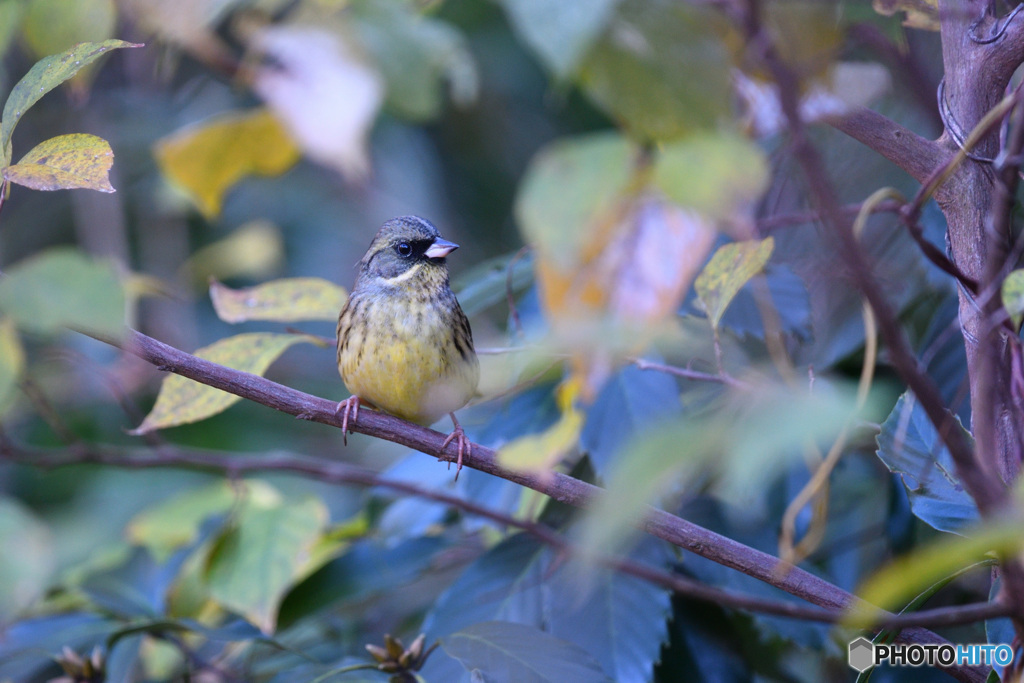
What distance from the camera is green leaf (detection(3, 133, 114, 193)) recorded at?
3.52 ft

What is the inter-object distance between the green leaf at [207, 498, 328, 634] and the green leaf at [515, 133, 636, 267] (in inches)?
64.0

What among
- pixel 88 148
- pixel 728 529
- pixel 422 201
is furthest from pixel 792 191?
pixel 422 201

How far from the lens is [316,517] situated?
2195 millimetres

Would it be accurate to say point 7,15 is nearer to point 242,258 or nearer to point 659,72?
point 659,72

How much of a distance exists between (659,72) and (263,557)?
1726mm

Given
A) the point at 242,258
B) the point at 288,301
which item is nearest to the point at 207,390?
the point at 288,301

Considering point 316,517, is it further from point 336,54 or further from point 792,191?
point 792,191

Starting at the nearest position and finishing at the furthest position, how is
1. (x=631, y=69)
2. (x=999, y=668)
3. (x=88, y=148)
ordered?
(x=631, y=69) → (x=88, y=148) → (x=999, y=668)

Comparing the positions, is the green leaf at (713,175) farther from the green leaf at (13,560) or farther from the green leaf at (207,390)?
the green leaf at (13,560)

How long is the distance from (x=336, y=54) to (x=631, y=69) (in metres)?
0.71

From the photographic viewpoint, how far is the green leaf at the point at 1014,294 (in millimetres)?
946

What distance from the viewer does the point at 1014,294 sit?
972 mm

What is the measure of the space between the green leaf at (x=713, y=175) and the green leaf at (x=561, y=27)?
119 millimetres

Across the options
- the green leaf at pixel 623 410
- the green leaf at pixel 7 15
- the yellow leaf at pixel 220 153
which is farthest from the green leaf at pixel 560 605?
the green leaf at pixel 7 15
